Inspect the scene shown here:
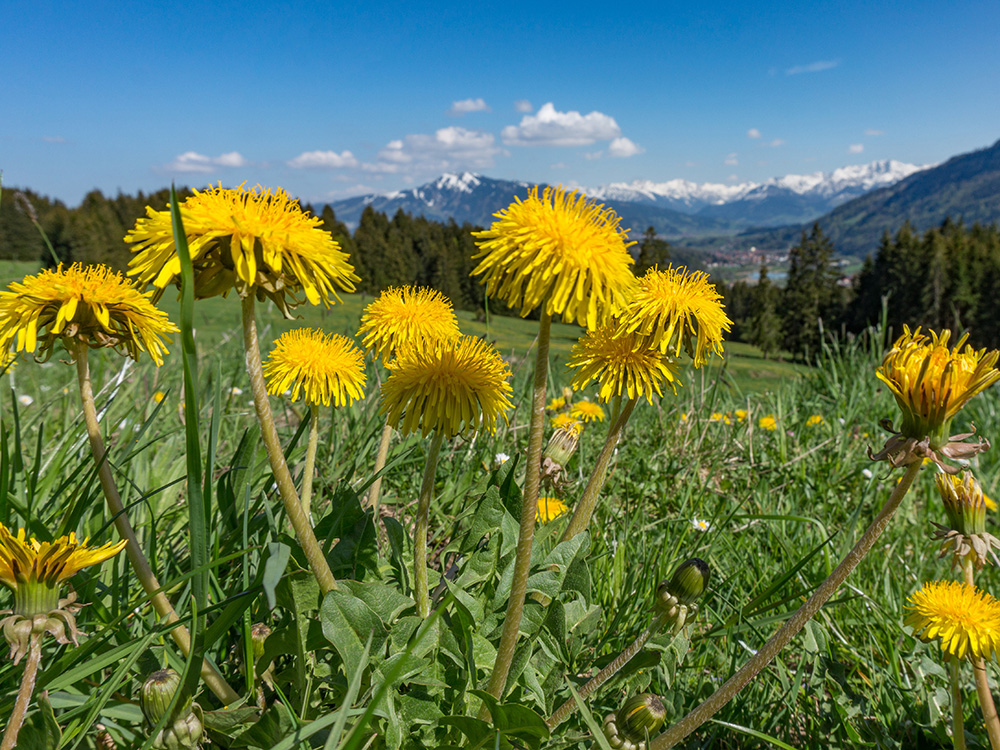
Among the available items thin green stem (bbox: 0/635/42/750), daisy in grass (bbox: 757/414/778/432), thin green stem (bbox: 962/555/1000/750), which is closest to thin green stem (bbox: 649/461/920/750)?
thin green stem (bbox: 962/555/1000/750)

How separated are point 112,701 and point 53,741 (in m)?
0.28

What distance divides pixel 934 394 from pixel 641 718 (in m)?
1.07

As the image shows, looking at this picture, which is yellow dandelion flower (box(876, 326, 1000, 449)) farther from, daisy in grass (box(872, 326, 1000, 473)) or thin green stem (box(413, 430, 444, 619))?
thin green stem (box(413, 430, 444, 619))

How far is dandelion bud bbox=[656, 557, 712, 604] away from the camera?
5.10ft

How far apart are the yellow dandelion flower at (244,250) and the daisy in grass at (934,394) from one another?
1295 millimetres

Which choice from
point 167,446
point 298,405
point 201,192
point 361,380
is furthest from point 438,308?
point 298,405

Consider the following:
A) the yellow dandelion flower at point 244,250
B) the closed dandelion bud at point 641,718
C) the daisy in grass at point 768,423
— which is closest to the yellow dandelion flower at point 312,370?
the yellow dandelion flower at point 244,250

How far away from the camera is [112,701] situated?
158cm

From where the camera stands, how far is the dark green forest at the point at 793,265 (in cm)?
5788

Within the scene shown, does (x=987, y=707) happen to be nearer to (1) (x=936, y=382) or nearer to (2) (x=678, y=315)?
(1) (x=936, y=382)

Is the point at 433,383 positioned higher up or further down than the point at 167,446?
higher up

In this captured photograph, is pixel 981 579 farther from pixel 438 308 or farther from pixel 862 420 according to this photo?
pixel 438 308

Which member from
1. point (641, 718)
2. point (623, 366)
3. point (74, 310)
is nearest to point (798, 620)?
point (641, 718)

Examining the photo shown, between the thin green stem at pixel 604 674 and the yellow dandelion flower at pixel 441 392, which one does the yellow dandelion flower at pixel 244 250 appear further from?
the thin green stem at pixel 604 674
